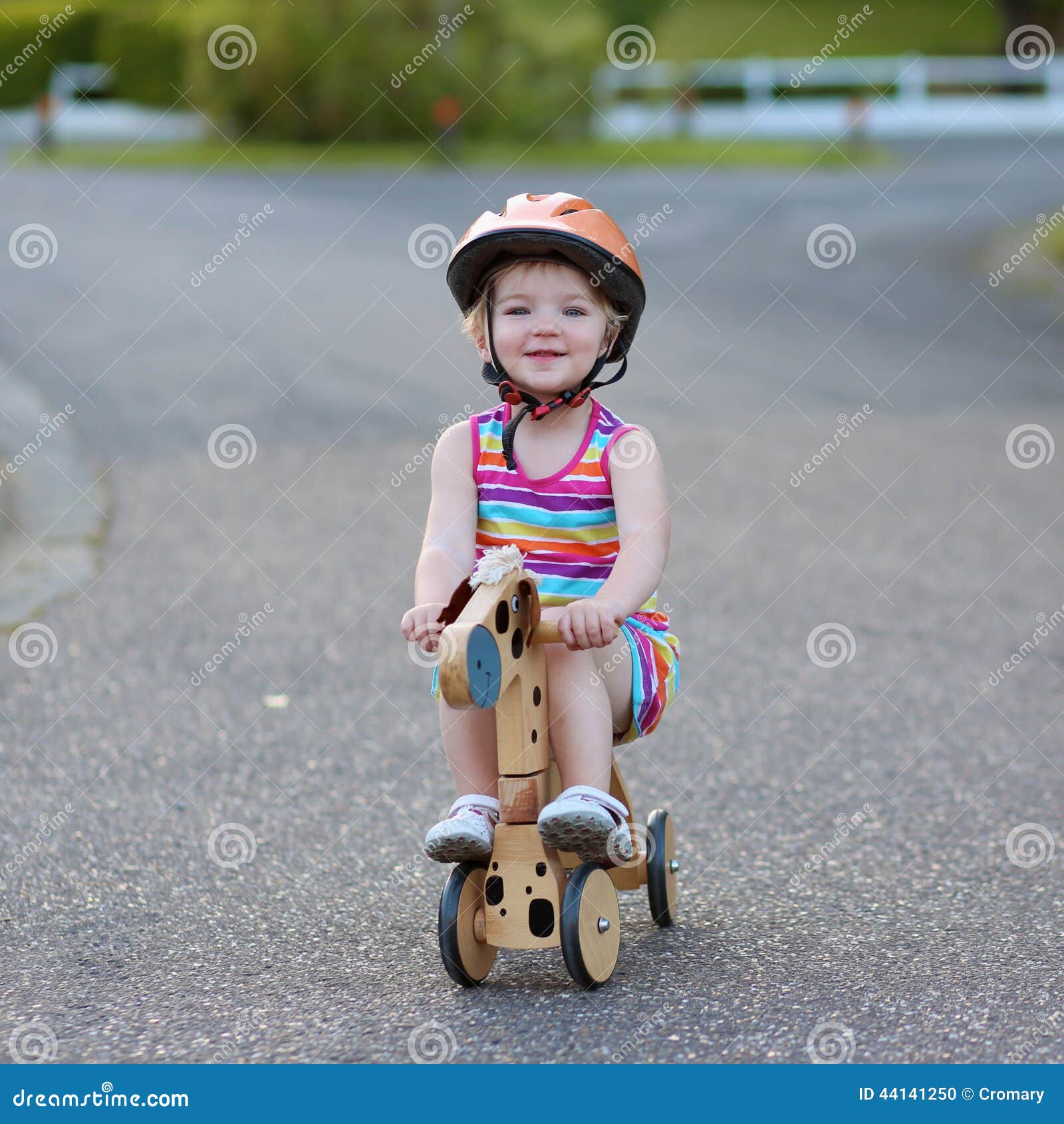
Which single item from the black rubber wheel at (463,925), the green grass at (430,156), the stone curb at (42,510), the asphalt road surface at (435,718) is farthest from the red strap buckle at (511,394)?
the green grass at (430,156)

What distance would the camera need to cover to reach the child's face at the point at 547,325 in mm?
3088

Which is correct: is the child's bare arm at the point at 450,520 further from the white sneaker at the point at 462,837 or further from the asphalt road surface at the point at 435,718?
the asphalt road surface at the point at 435,718

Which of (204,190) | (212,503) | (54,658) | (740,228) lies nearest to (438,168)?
(204,190)

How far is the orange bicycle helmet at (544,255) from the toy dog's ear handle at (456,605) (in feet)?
1.01

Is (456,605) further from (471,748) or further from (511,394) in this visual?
(511,394)

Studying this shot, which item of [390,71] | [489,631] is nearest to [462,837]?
[489,631]

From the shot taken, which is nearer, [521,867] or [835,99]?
[521,867]

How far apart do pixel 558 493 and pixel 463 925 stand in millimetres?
862

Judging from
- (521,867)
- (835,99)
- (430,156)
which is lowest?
(521,867)

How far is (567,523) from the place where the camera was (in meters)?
3.15

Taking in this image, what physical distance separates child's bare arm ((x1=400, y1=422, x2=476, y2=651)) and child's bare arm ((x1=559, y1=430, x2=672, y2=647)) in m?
0.28

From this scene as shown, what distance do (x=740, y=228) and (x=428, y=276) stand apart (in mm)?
4722

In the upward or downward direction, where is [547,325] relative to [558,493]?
upward

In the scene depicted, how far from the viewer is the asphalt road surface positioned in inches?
119
